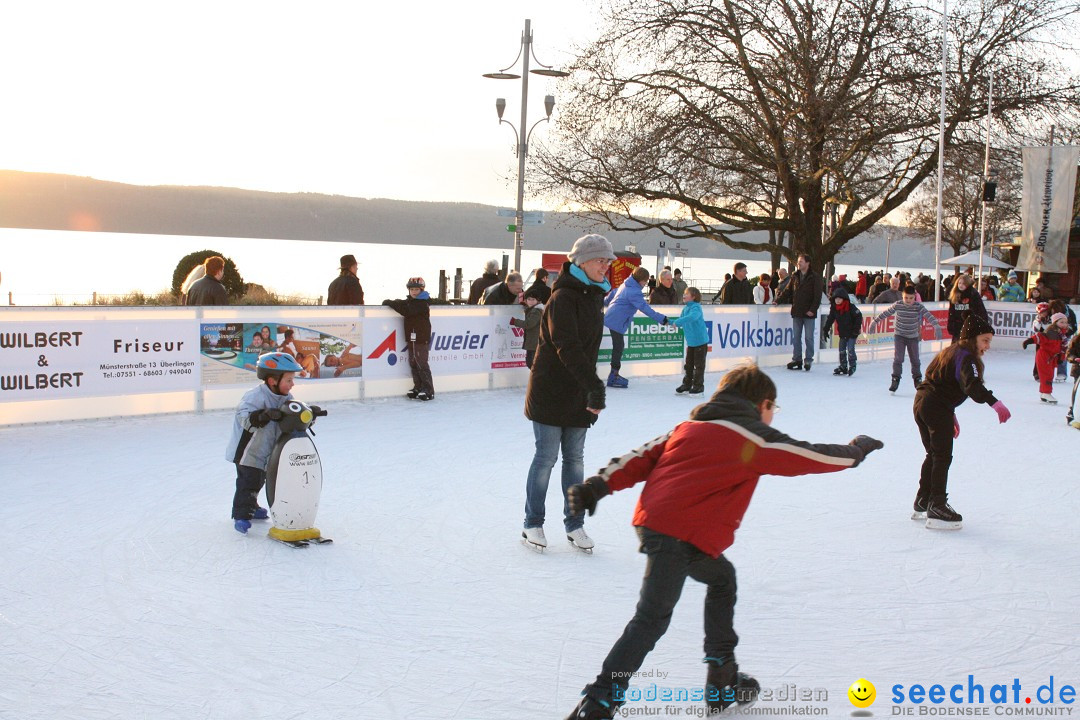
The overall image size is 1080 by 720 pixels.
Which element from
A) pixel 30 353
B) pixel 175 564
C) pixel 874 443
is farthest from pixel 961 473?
pixel 30 353

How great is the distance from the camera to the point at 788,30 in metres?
21.8

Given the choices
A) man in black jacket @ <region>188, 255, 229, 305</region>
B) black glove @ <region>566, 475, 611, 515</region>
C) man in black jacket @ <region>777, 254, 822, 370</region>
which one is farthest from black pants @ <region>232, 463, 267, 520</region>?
man in black jacket @ <region>777, 254, 822, 370</region>

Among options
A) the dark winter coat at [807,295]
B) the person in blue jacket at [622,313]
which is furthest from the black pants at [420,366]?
the dark winter coat at [807,295]

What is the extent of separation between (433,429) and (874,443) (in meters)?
6.26

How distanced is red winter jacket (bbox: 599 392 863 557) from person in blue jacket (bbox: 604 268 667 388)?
866 cm

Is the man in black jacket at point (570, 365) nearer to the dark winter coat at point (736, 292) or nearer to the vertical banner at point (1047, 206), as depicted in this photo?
the dark winter coat at point (736, 292)

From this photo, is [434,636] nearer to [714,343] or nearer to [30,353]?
[30,353]

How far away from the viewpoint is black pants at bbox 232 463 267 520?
18.6 ft

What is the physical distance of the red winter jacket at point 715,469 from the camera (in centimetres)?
326

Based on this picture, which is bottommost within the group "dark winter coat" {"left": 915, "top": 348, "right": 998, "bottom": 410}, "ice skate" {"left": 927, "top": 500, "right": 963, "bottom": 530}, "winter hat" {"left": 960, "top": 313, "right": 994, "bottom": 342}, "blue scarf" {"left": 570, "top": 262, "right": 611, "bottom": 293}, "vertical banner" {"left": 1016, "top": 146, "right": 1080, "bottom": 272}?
"ice skate" {"left": 927, "top": 500, "right": 963, "bottom": 530}

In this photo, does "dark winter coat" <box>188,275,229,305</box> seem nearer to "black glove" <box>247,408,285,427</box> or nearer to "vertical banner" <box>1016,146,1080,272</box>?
"black glove" <box>247,408,285,427</box>

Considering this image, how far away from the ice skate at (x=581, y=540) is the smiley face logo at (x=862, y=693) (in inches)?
75.5

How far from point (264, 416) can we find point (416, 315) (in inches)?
235

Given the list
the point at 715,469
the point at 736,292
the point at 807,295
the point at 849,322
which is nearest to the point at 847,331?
the point at 849,322
